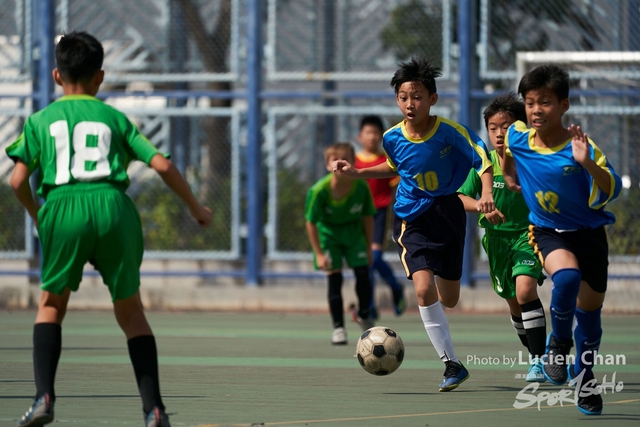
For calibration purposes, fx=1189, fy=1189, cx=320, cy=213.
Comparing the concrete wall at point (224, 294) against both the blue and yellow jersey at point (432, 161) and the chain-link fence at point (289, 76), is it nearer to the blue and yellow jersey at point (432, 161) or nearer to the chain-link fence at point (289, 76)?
the chain-link fence at point (289, 76)

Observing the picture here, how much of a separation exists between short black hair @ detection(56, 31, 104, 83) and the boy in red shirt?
6.75 metres

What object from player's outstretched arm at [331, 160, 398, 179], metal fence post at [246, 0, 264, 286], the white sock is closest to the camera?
the white sock

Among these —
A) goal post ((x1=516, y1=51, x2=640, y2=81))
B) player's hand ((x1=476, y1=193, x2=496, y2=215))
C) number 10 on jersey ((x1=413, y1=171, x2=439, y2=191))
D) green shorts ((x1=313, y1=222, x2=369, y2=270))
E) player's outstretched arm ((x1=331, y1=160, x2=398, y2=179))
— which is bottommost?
green shorts ((x1=313, y1=222, x2=369, y2=270))

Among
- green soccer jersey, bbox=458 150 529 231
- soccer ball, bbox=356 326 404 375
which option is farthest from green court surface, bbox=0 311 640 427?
green soccer jersey, bbox=458 150 529 231

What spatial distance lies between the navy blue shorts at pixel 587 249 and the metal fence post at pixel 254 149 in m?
8.14

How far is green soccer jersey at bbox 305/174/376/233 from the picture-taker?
1026 centimetres

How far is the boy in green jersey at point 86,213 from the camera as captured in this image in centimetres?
518

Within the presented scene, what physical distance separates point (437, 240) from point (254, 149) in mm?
7115

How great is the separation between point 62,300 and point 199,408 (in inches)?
44.4

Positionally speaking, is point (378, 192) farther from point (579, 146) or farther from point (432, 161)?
point (579, 146)

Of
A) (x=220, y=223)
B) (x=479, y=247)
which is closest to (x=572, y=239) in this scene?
(x=479, y=247)

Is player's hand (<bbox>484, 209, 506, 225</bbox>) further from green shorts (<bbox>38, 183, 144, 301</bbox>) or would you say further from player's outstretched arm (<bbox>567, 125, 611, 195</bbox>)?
→ green shorts (<bbox>38, 183, 144, 301</bbox>)

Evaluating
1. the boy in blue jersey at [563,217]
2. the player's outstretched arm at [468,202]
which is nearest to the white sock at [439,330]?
the player's outstretched arm at [468,202]

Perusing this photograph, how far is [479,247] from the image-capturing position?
13.9 metres
